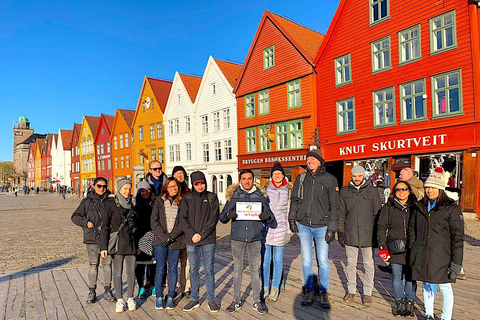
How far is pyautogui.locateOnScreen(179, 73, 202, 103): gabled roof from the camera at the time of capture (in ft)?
118

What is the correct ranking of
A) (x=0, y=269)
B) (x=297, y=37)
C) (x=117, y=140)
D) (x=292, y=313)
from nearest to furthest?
(x=292, y=313), (x=0, y=269), (x=297, y=37), (x=117, y=140)

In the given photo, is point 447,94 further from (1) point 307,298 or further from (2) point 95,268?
(2) point 95,268

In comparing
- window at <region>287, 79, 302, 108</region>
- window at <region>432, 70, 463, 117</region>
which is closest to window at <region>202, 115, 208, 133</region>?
window at <region>287, 79, 302, 108</region>

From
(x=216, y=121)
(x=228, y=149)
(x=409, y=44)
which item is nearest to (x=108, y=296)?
(x=409, y=44)

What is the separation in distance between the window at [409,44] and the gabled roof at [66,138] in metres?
65.7

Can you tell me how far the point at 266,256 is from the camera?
6.15m

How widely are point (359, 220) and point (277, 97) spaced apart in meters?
21.2

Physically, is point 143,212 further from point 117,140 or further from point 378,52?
point 117,140

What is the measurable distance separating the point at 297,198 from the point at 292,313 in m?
1.60

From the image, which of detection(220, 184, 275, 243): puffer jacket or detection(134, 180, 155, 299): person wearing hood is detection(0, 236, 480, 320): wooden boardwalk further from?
detection(220, 184, 275, 243): puffer jacket

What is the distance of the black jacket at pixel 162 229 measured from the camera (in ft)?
18.8

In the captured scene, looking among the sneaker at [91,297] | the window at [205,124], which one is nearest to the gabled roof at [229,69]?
the window at [205,124]

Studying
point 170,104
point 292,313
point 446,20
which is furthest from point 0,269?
point 170,104

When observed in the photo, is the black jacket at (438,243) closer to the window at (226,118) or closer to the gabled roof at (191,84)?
the window at (226,118)
